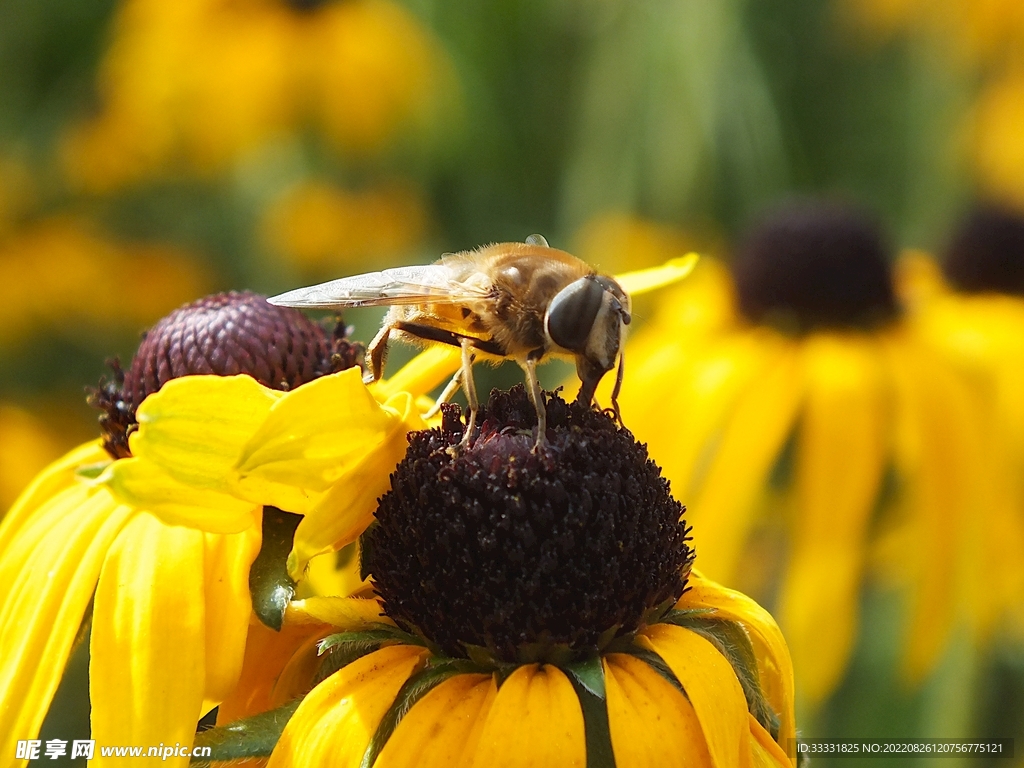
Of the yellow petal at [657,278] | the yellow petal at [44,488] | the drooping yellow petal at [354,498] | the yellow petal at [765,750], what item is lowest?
the yellow petal at [765,750]

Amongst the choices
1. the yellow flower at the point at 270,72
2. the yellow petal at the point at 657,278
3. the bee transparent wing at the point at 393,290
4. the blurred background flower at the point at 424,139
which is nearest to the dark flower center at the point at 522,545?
the bee transparent wing at the point at 393,290

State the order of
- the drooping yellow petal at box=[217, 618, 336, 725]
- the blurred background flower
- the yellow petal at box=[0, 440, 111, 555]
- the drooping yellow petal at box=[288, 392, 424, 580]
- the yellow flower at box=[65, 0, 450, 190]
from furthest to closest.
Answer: the yellow flower at box=[65, 0, 450, 190] < the blurred background flower < the yellow petal at box=[0, 440, 111, 555] < the drooping yellow petal at box=[217, 618, 336, 725] < the drooping yellow petal at box=[288, 392, 424, 580]

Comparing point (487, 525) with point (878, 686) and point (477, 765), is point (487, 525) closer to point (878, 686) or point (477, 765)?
point (477, 765)

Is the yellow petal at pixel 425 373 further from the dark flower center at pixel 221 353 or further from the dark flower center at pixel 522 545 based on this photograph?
the dark flower center at pixel 522 545

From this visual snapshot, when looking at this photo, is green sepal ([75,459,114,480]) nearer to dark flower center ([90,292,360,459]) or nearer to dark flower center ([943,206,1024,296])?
dark flower center ([90,292,360,459])

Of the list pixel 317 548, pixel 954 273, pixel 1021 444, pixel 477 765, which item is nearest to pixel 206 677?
pixel 317 548

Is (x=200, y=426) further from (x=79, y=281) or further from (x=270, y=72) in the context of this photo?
(x=79, y=281)

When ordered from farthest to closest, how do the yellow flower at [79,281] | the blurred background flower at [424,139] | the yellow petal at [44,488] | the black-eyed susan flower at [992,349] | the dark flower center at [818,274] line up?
the yellow flower at [79,281]
the blurred background flower at [424,139]
the dark flower center at [818,274]
the black-eyed susan flower at [992,349]
the yellow petal at [44,488]

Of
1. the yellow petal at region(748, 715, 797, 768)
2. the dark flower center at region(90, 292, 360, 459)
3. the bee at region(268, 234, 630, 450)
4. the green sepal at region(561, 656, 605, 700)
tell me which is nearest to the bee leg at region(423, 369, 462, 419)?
the bee at region(268, 234, 630, 450)
